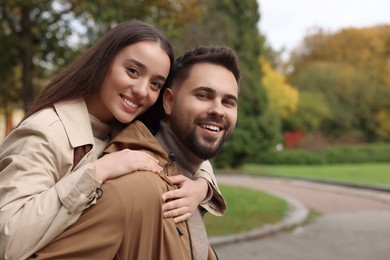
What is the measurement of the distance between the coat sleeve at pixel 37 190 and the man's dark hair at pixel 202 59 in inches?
22.9

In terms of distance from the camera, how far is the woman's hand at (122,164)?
1.61 m

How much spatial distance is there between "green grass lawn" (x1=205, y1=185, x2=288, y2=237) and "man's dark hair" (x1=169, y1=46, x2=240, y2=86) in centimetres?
623

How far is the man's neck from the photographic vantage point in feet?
6.79

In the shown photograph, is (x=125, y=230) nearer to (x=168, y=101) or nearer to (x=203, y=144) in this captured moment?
(x=203, y=144)

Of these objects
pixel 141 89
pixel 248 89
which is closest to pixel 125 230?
pixel 141 89

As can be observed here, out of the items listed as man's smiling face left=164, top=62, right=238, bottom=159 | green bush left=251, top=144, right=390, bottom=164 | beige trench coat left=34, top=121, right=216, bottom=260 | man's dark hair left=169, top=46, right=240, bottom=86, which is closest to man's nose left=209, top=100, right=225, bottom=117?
man's smiling face left=164, top=62, right=238, bottom=159

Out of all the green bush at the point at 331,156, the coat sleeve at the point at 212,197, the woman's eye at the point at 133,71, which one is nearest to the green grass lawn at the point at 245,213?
the coat sleeve at the point at 212,197

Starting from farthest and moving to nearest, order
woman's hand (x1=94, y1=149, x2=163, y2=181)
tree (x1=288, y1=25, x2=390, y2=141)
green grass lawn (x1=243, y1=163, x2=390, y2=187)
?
tree (x1=288, y1=25, x2=390, y2=141) → green grass lawn (x1=243, y1=163, x2=390, y2=187) → woman's hand (x1=94, y1=149, x2=163, y2=181)

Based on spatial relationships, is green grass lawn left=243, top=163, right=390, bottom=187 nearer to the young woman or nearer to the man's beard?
the man's beard

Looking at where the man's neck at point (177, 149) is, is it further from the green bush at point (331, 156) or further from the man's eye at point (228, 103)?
the green bush at point (331, 156)

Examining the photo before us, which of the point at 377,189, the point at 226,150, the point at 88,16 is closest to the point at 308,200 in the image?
the point at 377,189

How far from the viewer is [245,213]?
416 inches

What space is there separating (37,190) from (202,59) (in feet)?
2.77

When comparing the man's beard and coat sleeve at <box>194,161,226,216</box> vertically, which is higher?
the man's beard
